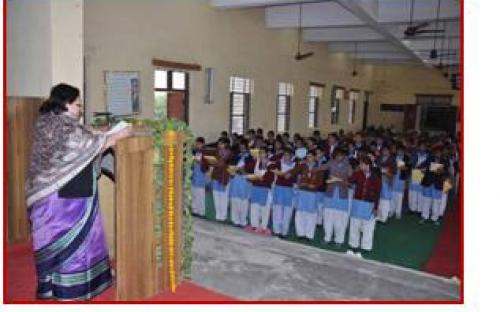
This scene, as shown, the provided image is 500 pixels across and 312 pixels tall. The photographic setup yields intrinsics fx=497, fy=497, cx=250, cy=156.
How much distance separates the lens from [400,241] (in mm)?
6352

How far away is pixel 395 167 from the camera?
7.07 meters

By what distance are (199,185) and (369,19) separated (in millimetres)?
3702

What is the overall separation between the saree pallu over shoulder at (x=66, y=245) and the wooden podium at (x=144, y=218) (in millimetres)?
193

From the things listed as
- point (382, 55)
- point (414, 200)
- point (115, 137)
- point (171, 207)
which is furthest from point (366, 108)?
point (115, 137)

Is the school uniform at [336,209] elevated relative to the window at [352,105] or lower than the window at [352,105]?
lower

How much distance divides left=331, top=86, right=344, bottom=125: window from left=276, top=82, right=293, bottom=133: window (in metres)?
3.64

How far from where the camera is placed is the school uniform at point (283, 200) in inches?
241

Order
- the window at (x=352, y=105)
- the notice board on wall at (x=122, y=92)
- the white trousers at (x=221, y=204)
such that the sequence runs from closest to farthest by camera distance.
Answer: the white trousers at (x=221, y=204) → the notice board on wall at (x=122, y=92) → the window at (x=352, y=105)

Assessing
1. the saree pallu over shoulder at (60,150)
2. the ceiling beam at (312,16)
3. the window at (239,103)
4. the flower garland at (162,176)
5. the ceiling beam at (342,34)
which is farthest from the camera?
the ceiling beam at (342,34)

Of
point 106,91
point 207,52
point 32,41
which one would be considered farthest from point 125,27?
point 32,41

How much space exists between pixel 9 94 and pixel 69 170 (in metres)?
2.19

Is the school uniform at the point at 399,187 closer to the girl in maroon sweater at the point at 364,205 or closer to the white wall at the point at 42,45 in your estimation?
the girl in maroon sweater at the point at 364,205

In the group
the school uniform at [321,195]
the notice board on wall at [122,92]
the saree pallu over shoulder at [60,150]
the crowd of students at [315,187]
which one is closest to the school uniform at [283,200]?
the crowd of students at [315,187]

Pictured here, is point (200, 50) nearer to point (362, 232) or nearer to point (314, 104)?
point (362, 232)
